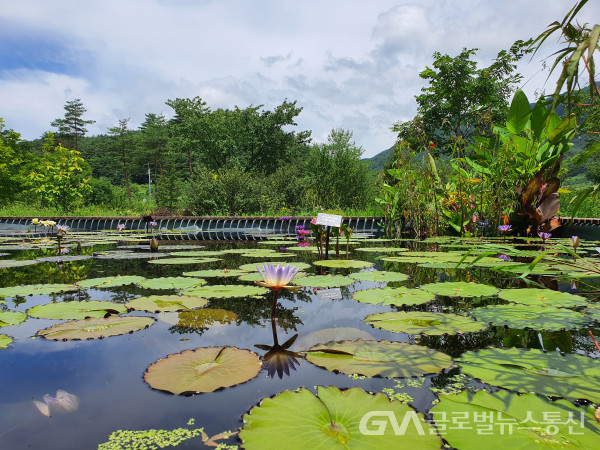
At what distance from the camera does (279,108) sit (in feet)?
77.6

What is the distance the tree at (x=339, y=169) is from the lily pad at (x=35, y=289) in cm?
1666

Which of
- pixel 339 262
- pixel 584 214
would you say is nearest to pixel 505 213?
pixel 339 262

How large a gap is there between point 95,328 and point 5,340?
272 millimetres

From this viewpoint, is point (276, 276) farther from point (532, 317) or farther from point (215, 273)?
point (215, 273)

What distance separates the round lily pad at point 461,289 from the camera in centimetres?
182

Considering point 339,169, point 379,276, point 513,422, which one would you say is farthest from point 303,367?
point 339,169

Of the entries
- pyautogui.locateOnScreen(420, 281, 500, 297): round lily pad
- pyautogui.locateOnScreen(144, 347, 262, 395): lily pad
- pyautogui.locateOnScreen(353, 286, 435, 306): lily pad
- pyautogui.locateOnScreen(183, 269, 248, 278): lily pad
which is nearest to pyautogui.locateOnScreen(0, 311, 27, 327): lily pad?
pyautogui.locateOnScreen(144, 347, 262, 395): lily pad

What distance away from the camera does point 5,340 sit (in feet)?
4.06

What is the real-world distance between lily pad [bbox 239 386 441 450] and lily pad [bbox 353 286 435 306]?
0.94m

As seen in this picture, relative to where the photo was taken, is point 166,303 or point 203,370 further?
point 166,303

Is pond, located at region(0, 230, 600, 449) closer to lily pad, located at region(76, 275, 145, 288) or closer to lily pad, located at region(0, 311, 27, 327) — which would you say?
lily pad, located at region(0, 311, 27, 327)

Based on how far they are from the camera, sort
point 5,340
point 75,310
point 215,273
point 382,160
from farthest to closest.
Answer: point 382,160 < point 215,273 < point 75,310 < point 5,340

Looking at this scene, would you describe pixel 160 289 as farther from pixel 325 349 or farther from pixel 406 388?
pixel 406 388

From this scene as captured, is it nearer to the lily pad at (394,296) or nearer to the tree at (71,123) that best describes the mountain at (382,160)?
the lily pad at (394,296)
